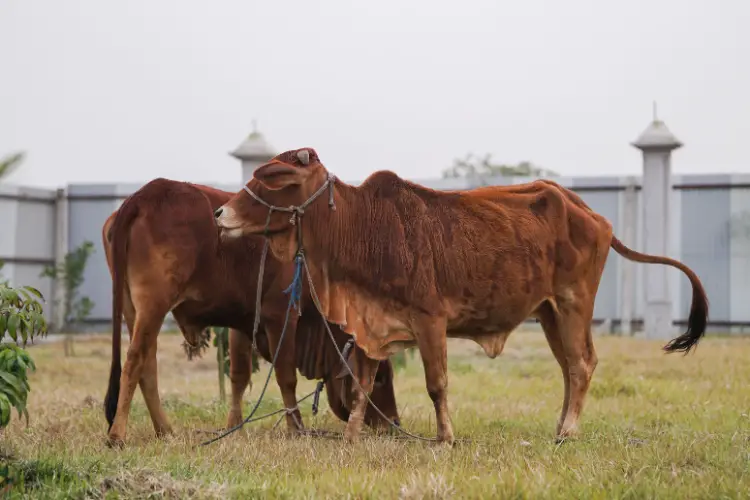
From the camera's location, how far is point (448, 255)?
675cm

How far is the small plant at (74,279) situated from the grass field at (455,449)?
5697 millimetres

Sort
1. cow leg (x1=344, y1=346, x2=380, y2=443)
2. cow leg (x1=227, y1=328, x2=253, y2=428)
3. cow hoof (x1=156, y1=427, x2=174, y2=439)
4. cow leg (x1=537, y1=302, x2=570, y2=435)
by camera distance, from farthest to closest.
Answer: cow leg (x1=227, y1=328, x2=253, y2=428)
cow leg (x1=537, y1=302, x2=570, y2=435)
cow hoof (x1=156, y1=427, x2=174, y2=439)
cow leg (x1=344, y1=346, x2=380, y2=443)

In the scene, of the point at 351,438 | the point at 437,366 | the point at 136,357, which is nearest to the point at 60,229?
the point at 136,357

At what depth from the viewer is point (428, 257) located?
6645 mm

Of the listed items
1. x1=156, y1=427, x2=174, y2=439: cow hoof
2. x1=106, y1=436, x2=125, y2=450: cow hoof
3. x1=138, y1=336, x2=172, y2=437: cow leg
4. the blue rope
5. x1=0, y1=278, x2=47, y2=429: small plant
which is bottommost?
x1=156, y1=427, x2=174, y2=439: cow hoof

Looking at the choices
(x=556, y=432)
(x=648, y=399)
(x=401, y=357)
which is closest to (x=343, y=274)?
(x=556, y=432)

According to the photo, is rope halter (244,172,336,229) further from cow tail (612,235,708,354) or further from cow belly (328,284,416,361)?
cow tail (612,235,708,354)

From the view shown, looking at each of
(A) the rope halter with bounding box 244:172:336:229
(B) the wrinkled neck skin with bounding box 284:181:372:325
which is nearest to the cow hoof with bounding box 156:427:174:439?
(B) the wrinkled neck skin with bounding box 284:181:372:325

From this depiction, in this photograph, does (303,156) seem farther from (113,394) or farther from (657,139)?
(657,139)

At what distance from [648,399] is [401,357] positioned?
3.99 meters

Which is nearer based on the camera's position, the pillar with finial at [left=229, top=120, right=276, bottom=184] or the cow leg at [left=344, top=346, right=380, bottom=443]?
the cow leg at [left=344, top=346, right=380, bottom=443]

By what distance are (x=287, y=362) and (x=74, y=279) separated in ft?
35.4

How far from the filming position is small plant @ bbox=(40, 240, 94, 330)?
676 inches

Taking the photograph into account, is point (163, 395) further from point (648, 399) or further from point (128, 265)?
point (648, 399)
